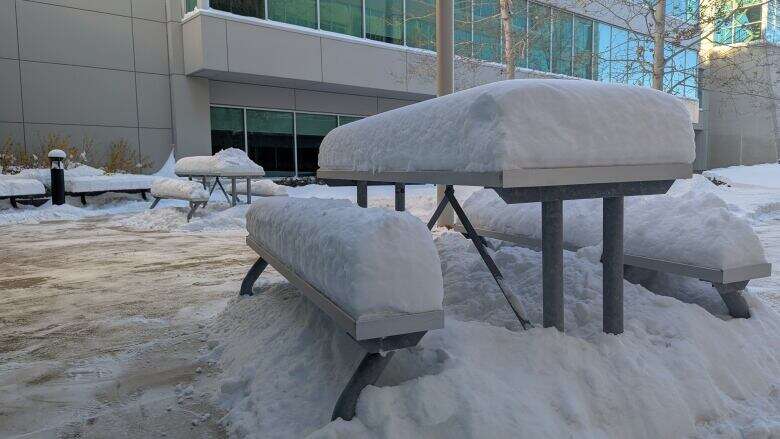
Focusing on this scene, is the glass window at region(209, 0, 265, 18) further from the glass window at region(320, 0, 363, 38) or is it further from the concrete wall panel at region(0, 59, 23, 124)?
the concrete wall panel at region(0, 59, 23, 124)

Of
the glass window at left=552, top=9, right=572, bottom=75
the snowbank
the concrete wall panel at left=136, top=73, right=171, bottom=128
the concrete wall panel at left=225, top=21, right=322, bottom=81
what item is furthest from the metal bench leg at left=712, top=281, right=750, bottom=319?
the glass window at left=552, top=9, right=572, bottom=75

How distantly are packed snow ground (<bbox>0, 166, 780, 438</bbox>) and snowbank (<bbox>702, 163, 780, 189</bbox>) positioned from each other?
688 inches

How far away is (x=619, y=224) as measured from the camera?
8.10 ft

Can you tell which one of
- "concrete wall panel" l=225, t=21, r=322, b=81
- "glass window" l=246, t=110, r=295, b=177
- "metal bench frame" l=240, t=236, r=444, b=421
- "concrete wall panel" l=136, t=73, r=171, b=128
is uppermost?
"concrete wall panel" l=225, t=21, r=322, b=81

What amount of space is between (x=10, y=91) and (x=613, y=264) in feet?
51.1

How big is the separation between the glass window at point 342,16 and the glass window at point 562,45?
8.35 m

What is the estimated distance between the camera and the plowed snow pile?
1900 mm

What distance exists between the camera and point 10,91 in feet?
44.0

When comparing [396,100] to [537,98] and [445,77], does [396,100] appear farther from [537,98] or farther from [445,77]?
[537,98]

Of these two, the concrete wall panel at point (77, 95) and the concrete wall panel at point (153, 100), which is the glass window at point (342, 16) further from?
the concrete wall panel at point (77, 95)

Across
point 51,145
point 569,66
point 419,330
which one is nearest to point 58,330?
point 419,330

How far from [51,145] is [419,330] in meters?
Result: 15.0

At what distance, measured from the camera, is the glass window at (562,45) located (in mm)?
21680

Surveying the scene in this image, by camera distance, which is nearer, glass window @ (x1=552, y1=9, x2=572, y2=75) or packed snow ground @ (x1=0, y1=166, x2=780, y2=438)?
packed snow ground @ (x1=0, y1=166, x2=780, y2=438)
